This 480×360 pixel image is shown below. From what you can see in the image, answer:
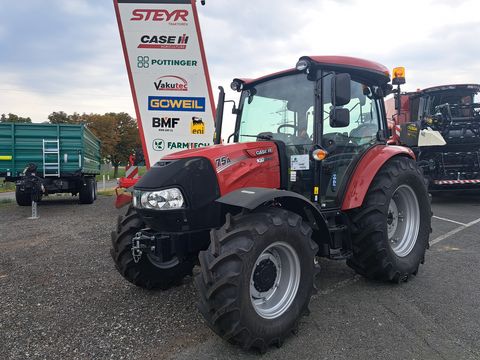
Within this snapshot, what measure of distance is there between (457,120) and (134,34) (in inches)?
318

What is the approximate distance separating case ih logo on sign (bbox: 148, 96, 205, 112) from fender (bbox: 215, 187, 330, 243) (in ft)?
14.5

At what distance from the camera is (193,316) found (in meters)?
3.34

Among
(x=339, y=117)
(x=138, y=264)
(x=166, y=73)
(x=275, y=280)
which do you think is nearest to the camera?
(x=275, y=280)

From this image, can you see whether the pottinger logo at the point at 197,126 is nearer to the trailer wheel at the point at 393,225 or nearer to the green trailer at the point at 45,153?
the trailer wheel at the point at 393,225

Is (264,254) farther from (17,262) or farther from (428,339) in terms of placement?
(17,262)

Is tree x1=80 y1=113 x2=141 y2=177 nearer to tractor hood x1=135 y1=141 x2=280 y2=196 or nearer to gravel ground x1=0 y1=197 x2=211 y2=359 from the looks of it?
gravel ground x1=0 y1=197 x2=211 y2=359

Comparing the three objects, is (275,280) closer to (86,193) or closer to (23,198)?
(86,193)

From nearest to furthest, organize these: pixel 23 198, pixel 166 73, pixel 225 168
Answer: pixel 225 168, pixel 166 73, pixel 23 198

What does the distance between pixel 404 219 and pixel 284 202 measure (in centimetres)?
199

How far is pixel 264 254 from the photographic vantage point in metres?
2.96

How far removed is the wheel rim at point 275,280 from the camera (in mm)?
2918

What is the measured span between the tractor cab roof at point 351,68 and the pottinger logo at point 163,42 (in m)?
3.16

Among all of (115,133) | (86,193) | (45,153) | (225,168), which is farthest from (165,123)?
(115,133)

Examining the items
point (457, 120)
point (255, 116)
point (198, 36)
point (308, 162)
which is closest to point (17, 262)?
point (255, 116)
